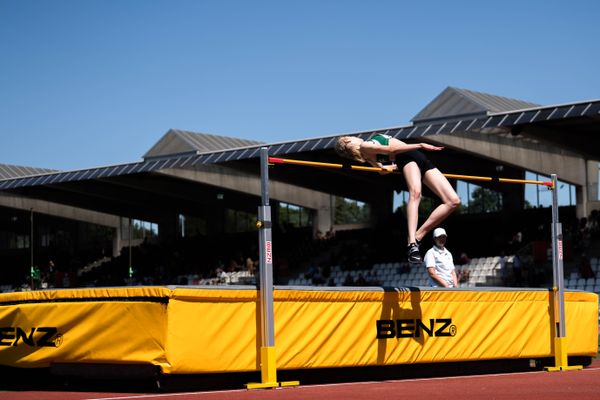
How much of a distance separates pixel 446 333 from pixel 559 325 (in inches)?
77.0

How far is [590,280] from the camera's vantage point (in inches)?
1093

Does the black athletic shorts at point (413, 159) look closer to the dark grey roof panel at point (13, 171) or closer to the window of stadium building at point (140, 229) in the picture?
the dark grey roof panel at point (13, 171)

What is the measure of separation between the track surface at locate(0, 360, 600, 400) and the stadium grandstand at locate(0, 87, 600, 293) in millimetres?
17112

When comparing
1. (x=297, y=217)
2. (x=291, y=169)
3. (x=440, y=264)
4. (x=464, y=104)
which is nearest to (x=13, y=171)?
(x=297, y=217)

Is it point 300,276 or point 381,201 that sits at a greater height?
point 381,201

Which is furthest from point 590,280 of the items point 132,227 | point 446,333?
point 132,227

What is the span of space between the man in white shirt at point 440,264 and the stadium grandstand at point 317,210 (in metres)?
14.3

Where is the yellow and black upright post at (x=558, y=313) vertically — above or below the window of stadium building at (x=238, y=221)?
below

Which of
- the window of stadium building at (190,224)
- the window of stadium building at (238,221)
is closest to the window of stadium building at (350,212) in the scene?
the window of stadium building at (238,221)

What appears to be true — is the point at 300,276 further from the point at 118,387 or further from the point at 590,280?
the point at 118,387

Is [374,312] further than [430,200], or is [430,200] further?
[430,200]

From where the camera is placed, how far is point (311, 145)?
31.8m

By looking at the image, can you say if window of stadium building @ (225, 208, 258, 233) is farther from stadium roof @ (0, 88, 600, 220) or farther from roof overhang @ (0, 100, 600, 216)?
stadium roof @ (0, 88, 600, 220)

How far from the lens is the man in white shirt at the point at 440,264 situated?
43.0 feet
